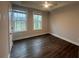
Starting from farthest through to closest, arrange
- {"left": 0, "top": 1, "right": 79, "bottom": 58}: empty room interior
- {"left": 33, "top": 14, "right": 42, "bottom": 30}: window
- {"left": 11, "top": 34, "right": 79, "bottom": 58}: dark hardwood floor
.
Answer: {"left": 33, "top": 14, "right": 42, "bottom": 30}: window, {"left": 0, "top": 1, "right": 79, "bottom": 58}: empty room interior, {"left": 11, "top": 34, "right": 79, "bottom": 58}: dark hardwood floor

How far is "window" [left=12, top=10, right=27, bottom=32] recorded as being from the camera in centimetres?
575

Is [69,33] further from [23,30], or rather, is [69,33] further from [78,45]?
[23,30]

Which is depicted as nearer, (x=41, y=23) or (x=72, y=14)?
(x=72, y=14)

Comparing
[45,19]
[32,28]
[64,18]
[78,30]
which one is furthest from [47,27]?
[78,30]

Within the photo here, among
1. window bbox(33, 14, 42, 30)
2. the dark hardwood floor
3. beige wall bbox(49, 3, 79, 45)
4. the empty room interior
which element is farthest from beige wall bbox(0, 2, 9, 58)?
window bbox(33, 14, 42, 30)

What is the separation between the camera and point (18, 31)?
6039 millimetres

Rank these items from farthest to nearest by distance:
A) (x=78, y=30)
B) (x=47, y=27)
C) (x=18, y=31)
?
(x=47, y=27) < (x=18, y=31) < (x=78, y=30)

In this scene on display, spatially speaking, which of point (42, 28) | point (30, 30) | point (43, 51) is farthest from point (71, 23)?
point (42, 28)

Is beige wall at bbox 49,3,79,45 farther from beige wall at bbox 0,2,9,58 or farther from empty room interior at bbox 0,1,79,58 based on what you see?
beige wall at bbox 0,2,9,58

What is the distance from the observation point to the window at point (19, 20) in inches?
227

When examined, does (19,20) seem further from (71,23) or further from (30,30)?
(71,23)

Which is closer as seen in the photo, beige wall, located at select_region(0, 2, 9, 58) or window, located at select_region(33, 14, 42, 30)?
beige wall, located at select_region(0, 2, 9, 58)

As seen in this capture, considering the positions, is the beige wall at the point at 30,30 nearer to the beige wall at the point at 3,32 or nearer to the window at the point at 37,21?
the window at the point at 37,21

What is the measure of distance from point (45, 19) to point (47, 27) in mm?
773
